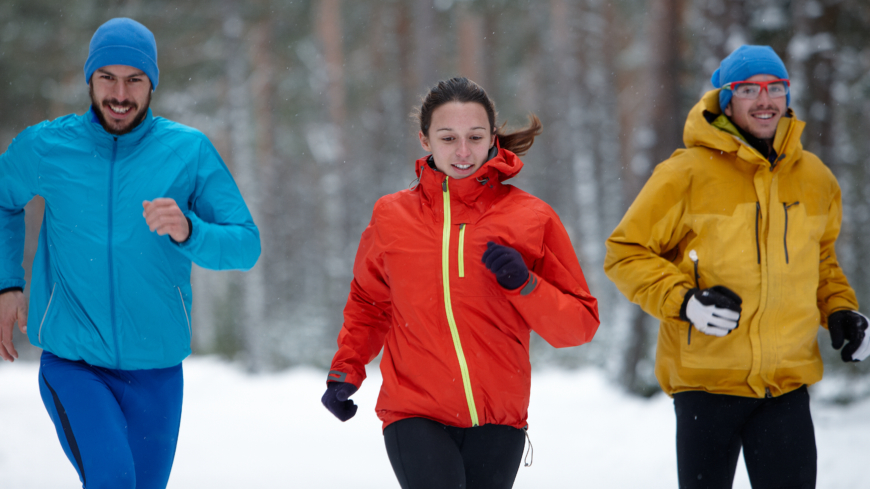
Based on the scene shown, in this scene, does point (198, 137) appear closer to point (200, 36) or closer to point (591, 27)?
point (200, 36)

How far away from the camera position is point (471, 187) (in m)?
2.76

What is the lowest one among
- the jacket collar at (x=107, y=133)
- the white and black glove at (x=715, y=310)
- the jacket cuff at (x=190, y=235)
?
the white and black glove at (x=715, y=310)

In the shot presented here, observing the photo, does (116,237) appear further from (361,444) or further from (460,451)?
(361,444)

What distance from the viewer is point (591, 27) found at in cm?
1767

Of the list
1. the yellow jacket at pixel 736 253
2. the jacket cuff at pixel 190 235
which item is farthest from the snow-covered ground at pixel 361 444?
the jacket cuff at pixel 190 235

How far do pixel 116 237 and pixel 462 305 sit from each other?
1459 millimetres

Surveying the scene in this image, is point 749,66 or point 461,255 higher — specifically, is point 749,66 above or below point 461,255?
above

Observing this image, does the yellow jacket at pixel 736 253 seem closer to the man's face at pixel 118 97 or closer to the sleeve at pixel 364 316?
the sleeve at pixel 364 316

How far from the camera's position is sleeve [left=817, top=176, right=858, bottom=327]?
3.33m

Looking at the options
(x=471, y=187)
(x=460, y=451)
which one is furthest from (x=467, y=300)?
(x=460, y=451)

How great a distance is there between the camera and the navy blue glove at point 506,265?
2.50 meters

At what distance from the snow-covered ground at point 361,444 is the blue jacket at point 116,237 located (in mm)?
2950

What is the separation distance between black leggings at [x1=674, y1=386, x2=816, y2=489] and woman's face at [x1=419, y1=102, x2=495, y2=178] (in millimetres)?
1349

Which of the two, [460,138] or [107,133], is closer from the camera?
[460,138]
